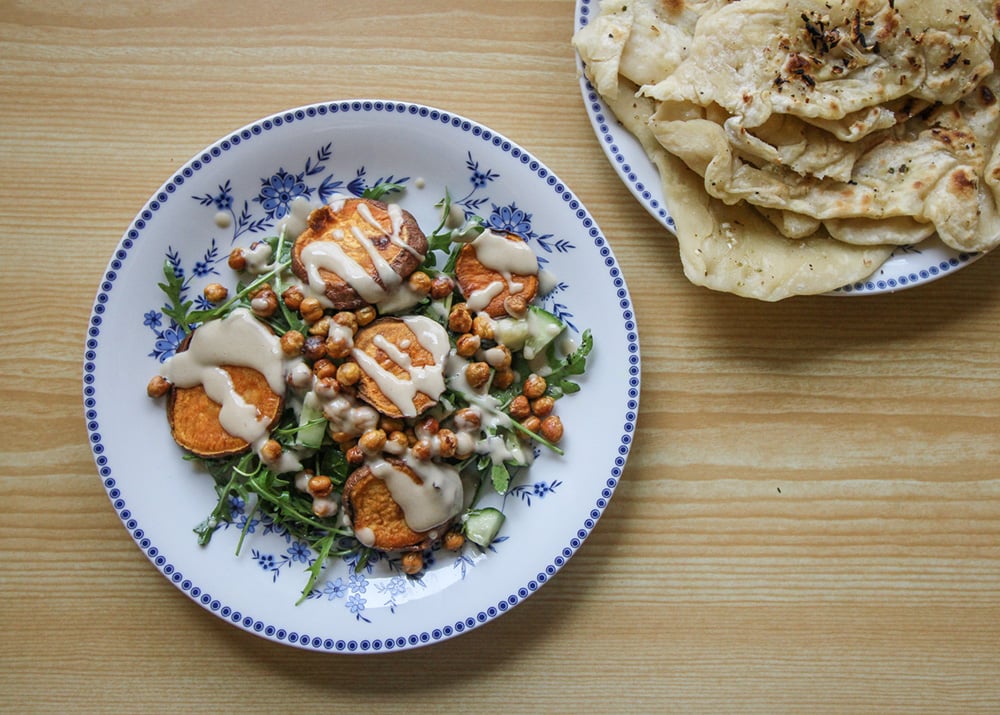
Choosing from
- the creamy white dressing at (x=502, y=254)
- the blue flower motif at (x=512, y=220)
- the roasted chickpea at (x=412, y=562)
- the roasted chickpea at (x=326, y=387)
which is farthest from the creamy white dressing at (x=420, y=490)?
the blue flower motif at (x=512, y=220)

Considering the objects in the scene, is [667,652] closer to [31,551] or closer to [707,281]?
[707,281]

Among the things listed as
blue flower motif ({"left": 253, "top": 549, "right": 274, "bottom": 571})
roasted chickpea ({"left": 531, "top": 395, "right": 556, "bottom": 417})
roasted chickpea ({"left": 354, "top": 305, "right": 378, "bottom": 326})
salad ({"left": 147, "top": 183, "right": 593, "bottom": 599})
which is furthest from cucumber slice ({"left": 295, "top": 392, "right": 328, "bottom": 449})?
roasted chickpea ({"left": 531, "top": 395, "right": 556, "bottom": 417})

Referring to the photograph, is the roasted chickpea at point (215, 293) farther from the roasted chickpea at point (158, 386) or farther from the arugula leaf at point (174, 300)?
the roasted chickpea at point (158, 386)

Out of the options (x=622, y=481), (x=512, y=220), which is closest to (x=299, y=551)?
(x=622, y=481)

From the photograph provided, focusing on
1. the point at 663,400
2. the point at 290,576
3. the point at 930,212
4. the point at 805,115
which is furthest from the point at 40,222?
the point at 930,212

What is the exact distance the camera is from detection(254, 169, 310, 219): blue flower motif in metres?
2.21

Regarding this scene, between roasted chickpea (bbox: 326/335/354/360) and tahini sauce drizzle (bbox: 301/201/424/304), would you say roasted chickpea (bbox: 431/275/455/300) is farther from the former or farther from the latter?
roasted chickpea (bbox: 326/335/354/360)

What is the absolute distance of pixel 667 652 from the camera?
2.35m

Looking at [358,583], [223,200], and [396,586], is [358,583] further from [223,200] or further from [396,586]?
[223,200]

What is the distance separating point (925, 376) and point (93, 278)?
248 cm

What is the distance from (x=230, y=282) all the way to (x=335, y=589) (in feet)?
2.98

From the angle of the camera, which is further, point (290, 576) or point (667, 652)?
point (667, 652)

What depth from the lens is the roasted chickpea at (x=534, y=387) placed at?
85.2 inches

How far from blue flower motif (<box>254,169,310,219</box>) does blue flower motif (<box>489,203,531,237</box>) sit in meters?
0.54
